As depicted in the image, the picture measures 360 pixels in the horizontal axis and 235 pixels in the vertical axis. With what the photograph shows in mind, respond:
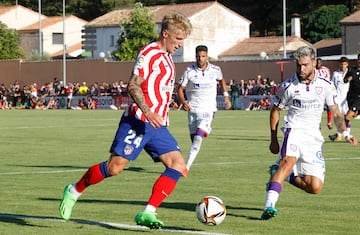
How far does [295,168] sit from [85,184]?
2363mm

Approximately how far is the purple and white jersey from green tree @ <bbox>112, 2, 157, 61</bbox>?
7149cm

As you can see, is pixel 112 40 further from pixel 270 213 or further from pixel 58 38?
pixel 270 213

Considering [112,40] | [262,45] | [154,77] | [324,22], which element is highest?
[324,22]

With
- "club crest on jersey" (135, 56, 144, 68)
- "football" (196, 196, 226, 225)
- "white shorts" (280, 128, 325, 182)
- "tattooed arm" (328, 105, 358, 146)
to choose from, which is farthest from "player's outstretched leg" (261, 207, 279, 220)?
"club crest on jersey" (135, 56, 144, 68)

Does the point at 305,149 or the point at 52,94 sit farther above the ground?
the point at 305,149

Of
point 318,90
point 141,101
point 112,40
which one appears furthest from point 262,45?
point 141,101

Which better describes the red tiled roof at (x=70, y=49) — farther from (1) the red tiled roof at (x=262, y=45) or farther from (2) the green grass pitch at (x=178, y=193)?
(2) the green grass pitch at (x=178, y=193)

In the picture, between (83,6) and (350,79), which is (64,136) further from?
(83,6)

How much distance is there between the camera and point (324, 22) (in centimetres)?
9494

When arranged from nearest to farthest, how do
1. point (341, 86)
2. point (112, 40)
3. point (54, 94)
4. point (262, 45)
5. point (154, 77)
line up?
point (154, 77) < point (341, 86) < point (54, 94) < point (262, 45) < point (112, 40)

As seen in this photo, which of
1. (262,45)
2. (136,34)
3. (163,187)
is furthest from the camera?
(262,45)

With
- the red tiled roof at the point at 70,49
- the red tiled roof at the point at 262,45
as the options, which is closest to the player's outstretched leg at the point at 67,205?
the red tiled roof at the point at 262,45

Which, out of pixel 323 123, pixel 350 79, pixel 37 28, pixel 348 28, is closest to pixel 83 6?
pixel 37 28

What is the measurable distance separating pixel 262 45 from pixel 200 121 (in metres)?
76.4
